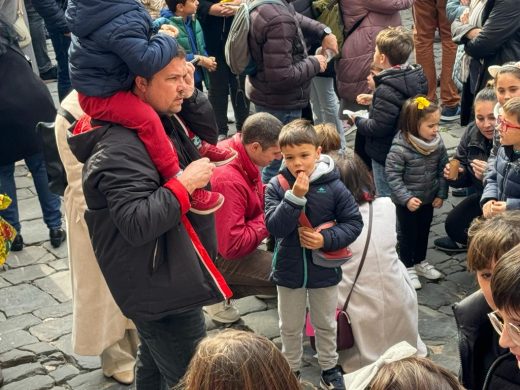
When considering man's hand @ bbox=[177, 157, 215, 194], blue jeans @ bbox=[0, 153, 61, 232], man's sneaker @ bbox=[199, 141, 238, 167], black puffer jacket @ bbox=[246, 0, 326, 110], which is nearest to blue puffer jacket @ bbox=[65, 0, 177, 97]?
man's hand @ bbox=[177, 157, 215, 194]

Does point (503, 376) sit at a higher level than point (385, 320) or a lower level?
higher

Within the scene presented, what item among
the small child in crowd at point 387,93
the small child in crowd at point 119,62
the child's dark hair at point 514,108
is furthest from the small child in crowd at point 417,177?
the small child in crowd at point 119,62

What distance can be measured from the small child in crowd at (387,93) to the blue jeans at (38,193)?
239 cm

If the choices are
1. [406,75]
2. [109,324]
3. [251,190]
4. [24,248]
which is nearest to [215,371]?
[109,324]

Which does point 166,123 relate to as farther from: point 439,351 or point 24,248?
point 24,248

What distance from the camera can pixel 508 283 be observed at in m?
2.62

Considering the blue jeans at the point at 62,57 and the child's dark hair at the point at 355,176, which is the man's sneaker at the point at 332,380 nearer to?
the child's dark hair at the point at 355,176

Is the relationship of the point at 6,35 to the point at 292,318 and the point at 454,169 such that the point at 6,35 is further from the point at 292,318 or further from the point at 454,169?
the point at 454,169

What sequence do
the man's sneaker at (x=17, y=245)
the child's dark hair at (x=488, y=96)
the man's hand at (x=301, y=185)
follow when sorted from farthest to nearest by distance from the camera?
the man's sneaker at (x=17, y=245)
the child's dark hair at (x=488, y=96)
the man's hand at (x=301, y=185)

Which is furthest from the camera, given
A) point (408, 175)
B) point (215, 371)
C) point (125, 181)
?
point (408, 175)

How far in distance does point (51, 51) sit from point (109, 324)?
8.22 metres

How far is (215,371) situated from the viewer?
8.44 ft

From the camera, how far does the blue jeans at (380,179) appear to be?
6.47 m

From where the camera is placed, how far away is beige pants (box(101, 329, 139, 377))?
5000 millimetres
